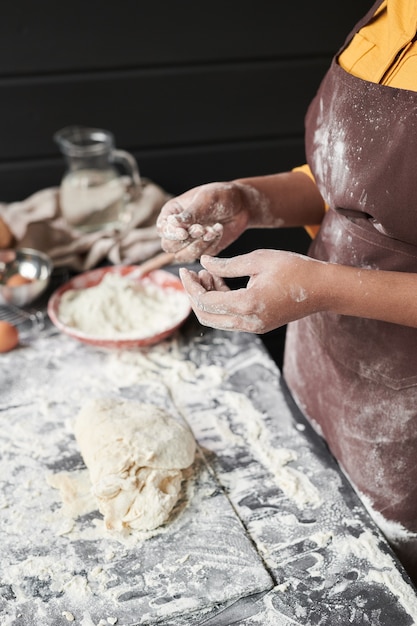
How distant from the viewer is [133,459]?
3.85ft

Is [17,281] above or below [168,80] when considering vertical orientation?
below

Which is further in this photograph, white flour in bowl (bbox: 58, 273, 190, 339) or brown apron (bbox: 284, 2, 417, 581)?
white flour in bowl (bbox: 58, 273, 190, 339)

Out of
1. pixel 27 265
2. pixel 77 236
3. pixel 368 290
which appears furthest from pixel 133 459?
pixel 77 236

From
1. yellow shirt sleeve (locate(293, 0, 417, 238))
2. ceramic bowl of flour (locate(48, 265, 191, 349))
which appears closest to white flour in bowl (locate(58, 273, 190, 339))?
ceramic bowl of flour (locate(48, 265, 191, 349))

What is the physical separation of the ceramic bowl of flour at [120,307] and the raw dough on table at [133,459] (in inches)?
13.2

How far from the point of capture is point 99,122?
2.40 meters

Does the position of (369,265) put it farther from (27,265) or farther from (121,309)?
(27,265)

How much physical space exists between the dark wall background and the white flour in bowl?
32.1 inches

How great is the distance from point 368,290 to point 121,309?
86 centimetres

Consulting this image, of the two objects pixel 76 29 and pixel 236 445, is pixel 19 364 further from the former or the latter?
pixel 76 29

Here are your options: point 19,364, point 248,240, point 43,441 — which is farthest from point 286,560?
point 19,364

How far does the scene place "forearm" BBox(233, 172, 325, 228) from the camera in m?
1.36

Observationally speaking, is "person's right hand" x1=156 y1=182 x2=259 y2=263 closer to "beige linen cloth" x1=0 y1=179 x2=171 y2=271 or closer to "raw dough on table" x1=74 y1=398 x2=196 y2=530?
"raw dough on table" x1=74 y1=398 x2=196 y2=530

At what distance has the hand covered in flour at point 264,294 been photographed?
1.01m
